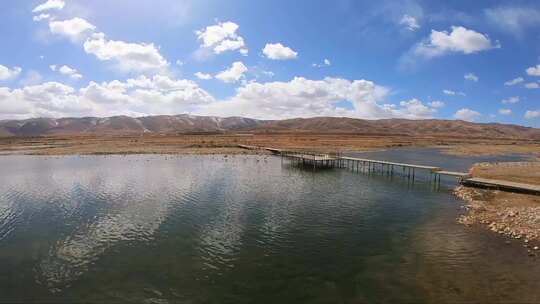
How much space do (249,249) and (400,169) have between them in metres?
48.3

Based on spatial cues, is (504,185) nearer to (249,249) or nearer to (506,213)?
(506,213)

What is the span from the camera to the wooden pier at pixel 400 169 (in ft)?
125

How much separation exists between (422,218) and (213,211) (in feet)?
58.2

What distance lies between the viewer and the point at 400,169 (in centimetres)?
6250

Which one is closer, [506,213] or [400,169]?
[506,213]

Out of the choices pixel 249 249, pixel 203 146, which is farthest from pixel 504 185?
pixel 203 146

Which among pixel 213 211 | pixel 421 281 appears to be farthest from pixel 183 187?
pixel 421 281

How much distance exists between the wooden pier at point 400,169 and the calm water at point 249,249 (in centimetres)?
716

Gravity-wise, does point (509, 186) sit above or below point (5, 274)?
above

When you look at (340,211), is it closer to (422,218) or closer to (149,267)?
(422,218)

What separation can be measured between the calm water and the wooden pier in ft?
23.5

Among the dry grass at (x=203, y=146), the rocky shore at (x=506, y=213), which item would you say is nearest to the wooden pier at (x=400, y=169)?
the rocky shore at (x=506, y=213)

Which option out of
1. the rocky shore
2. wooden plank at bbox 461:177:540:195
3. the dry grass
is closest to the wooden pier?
wooden plank at bbox 461:177:540:195

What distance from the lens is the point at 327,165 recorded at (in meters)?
65.7
